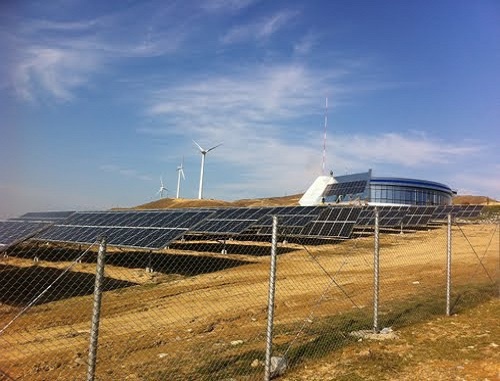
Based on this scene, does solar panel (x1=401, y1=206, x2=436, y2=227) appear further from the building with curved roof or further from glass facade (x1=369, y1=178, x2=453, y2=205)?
glass facade (x1=369, y1=178, x2=453, y2=205)

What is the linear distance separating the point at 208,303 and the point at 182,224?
723 cm

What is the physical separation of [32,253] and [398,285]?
2070 centimetres

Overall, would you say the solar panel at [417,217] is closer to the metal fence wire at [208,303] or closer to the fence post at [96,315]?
the metal fence wire at [208,303]

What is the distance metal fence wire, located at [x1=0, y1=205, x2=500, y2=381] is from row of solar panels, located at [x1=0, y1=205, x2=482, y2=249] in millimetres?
221

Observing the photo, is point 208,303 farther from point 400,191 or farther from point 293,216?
point 400,191

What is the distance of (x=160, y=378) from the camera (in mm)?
6203

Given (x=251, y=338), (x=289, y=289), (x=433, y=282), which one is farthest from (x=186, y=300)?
(x=433, y=282)

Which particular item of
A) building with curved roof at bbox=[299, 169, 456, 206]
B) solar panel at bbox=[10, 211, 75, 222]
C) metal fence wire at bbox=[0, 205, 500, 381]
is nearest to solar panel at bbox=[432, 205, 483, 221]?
building with curved roof at bbox=[299, 169, 456, 206]

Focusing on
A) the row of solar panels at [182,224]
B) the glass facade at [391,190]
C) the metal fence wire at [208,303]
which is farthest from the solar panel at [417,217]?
the glass facade at [391,190]

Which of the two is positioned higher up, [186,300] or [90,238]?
[90,238]

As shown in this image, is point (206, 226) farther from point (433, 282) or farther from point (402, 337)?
point (402, 337)

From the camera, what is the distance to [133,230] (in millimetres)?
18734

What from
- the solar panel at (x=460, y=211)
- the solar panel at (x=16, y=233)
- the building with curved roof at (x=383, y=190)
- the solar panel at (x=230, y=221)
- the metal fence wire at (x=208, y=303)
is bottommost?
the metal fence wire at (x=208, y=303)

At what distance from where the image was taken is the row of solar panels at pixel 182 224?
55.7ft
